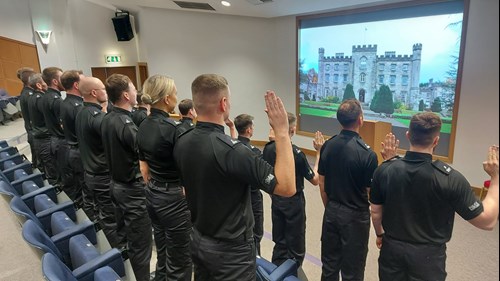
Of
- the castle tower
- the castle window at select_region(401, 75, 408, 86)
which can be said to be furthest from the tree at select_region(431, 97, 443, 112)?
the castle window at select_region(401, 75, 408, 86)

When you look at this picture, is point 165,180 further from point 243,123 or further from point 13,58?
point 13,58

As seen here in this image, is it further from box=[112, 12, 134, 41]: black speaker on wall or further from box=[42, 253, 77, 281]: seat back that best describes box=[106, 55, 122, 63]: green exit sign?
box=[42, 253, 77, 281]: seat back

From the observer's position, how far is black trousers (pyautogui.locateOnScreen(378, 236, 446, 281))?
1824 mm

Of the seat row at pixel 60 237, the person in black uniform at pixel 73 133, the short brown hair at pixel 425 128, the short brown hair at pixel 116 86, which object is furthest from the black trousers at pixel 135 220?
the short brown hair at pixel 425 128

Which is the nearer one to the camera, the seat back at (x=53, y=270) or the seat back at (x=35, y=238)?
the seat back at (x=53, y=270)

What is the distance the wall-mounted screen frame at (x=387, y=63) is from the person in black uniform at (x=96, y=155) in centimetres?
429

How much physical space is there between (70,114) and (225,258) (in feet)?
7.85

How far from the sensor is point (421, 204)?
1799 mm

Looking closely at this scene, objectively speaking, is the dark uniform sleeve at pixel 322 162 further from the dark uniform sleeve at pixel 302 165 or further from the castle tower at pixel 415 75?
the castle tower at pixel 415 75

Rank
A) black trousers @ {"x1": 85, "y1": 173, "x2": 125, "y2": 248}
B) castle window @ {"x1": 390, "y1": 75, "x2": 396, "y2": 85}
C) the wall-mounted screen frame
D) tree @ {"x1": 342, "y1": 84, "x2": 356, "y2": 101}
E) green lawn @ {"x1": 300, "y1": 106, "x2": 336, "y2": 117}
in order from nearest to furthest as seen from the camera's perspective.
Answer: black trousers @ {"x1": 85, "y1": 173, "x2": 125, "y2": 248} → the wall-mounted screen frame → castle window @ {"x1": 390, "y1": 75, "x2": 396, "y2": 85} → tree @ {"x1": 342, "y1": 84, "x2": 356, "y2": 101} → green lawn @ {"x1": 300, "y1": 106, "x2": 336, "y2": 117}

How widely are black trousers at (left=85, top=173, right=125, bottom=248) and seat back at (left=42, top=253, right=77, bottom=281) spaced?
1.02m

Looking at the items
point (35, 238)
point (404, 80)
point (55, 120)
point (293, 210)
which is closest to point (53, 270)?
point (35, 238)

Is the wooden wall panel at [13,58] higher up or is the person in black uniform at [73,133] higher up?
the wooden wall panel at [13,58]

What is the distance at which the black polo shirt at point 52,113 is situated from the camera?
11.8ft
